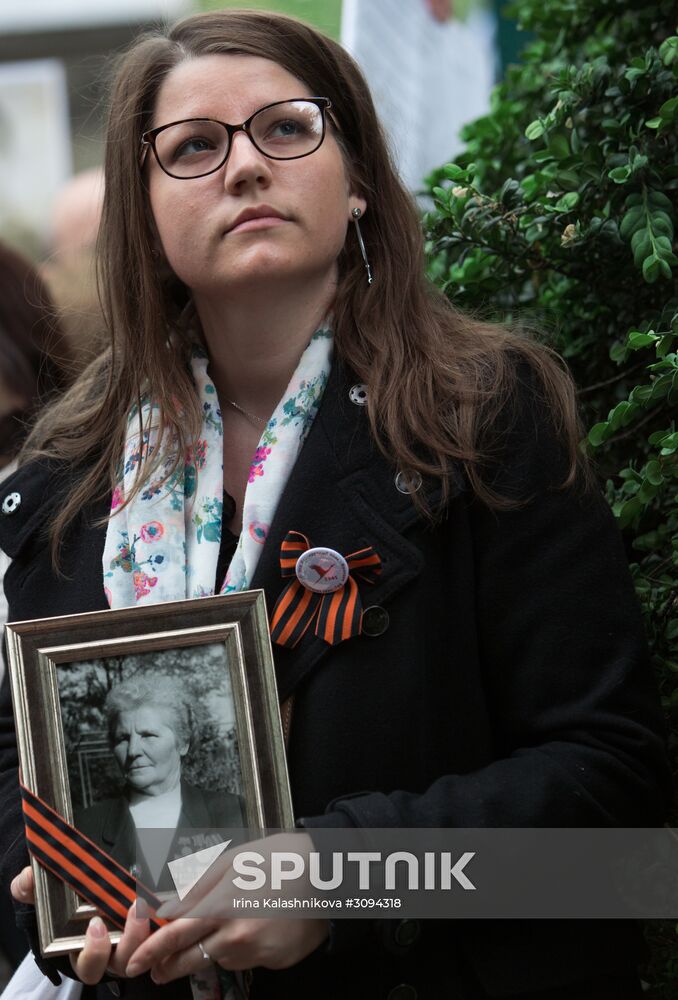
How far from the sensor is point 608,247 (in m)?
2.38

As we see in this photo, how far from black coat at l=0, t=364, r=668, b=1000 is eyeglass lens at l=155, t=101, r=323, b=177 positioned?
0.56 m

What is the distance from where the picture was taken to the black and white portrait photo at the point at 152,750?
1.88 meters

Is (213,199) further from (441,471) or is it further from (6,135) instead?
(6,135)

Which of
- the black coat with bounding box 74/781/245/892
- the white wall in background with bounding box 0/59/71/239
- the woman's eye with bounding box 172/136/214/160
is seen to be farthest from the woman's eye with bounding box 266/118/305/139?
the white wall in background with bounding box 0/59/71/239

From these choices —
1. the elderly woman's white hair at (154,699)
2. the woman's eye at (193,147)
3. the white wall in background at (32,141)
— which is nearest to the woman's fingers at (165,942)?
the elderly woman's white hair at (154,699)

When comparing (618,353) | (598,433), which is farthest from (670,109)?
(598,433)

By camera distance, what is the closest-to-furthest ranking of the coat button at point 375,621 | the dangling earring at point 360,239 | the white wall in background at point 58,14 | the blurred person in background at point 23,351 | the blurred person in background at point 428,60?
the coat button at point 375,621, the dangling earring at point 360,239, the blurred person in background at point 23,351, the blurred person in background at point 428,60, the white wall in background at point 58,14

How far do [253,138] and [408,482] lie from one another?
633mm

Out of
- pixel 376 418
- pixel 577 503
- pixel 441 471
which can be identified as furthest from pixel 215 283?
pixel 577 503

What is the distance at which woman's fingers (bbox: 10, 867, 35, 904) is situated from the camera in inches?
78.7

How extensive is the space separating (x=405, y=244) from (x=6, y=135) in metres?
5.87

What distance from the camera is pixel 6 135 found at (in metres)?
7.66

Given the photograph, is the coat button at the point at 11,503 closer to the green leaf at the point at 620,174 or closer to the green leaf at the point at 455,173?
the green leaf at the point at 455,173

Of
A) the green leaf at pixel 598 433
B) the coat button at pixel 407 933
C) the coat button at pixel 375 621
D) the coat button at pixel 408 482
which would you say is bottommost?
the coat button at pixel 407 933
